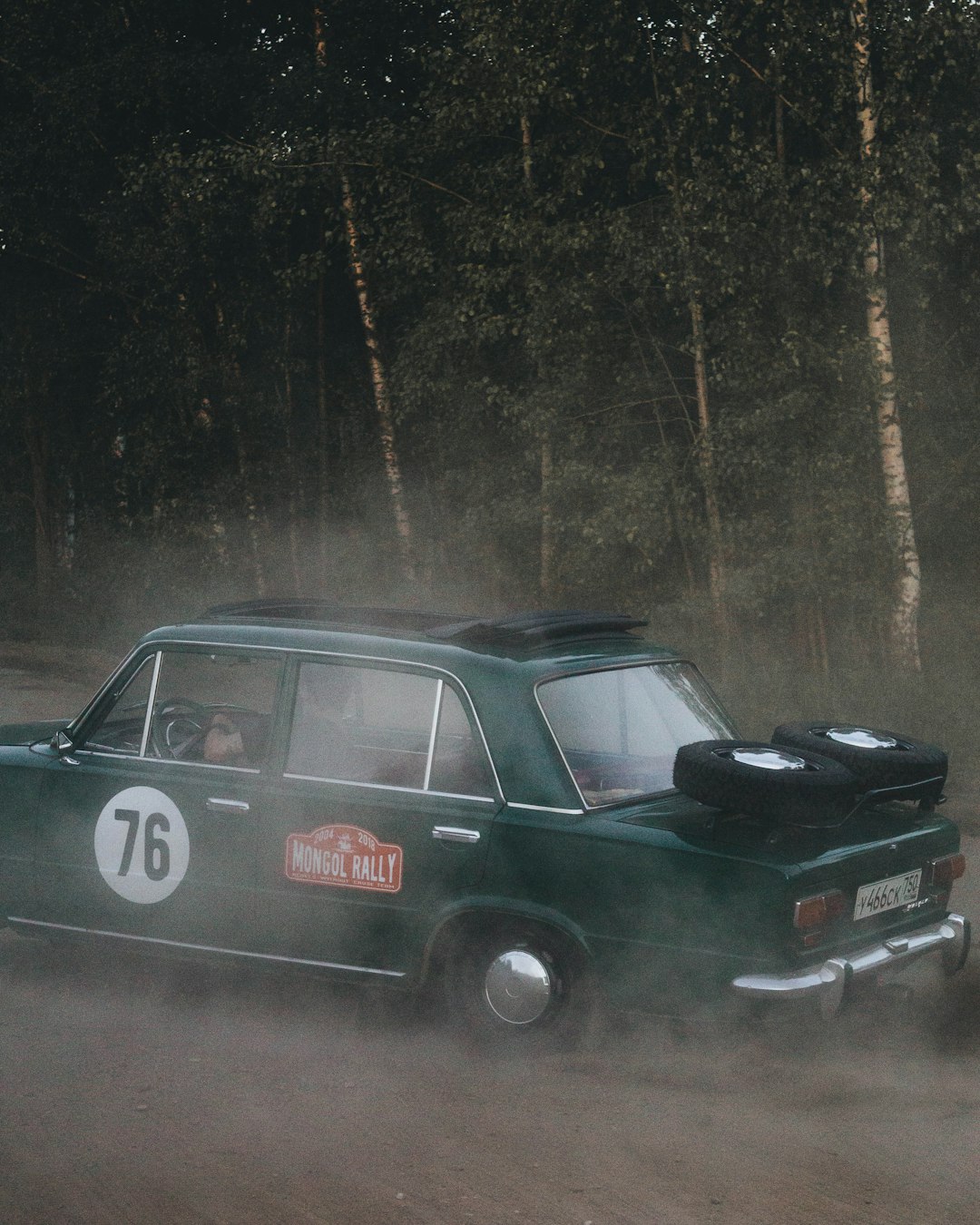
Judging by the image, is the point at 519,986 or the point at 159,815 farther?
the point at 159,815

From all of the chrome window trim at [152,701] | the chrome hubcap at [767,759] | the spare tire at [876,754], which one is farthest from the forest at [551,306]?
the chrome window trim at [152,701]

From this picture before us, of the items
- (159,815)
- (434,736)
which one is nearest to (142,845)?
(159,815)

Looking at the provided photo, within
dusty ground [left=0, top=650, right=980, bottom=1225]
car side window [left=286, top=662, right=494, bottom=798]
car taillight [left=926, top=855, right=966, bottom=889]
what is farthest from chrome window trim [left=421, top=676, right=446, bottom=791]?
car taillight [left=926, top=855, right=966, bottom=889]

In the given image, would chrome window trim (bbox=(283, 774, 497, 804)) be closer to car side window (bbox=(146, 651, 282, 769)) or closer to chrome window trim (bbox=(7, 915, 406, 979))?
car side window (bbox=(146, 651, 282, 769))

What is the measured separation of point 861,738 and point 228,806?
2.38m

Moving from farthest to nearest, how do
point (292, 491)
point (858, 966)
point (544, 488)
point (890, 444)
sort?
point (292, 491) → point (544, 488) → point (890, 444) → point (858, 966)

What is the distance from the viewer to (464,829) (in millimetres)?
5008

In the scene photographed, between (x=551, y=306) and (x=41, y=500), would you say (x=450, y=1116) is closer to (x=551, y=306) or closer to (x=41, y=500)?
(x=551, y=306)

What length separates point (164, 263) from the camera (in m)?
22.5

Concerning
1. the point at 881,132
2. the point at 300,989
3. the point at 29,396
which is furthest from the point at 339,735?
the point at 29,396

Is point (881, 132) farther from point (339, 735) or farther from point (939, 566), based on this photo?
point (339, 735)

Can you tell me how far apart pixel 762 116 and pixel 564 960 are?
1411 centimetres

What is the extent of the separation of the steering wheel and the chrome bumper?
2410 mm

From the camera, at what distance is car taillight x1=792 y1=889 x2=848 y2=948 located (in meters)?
4.56
